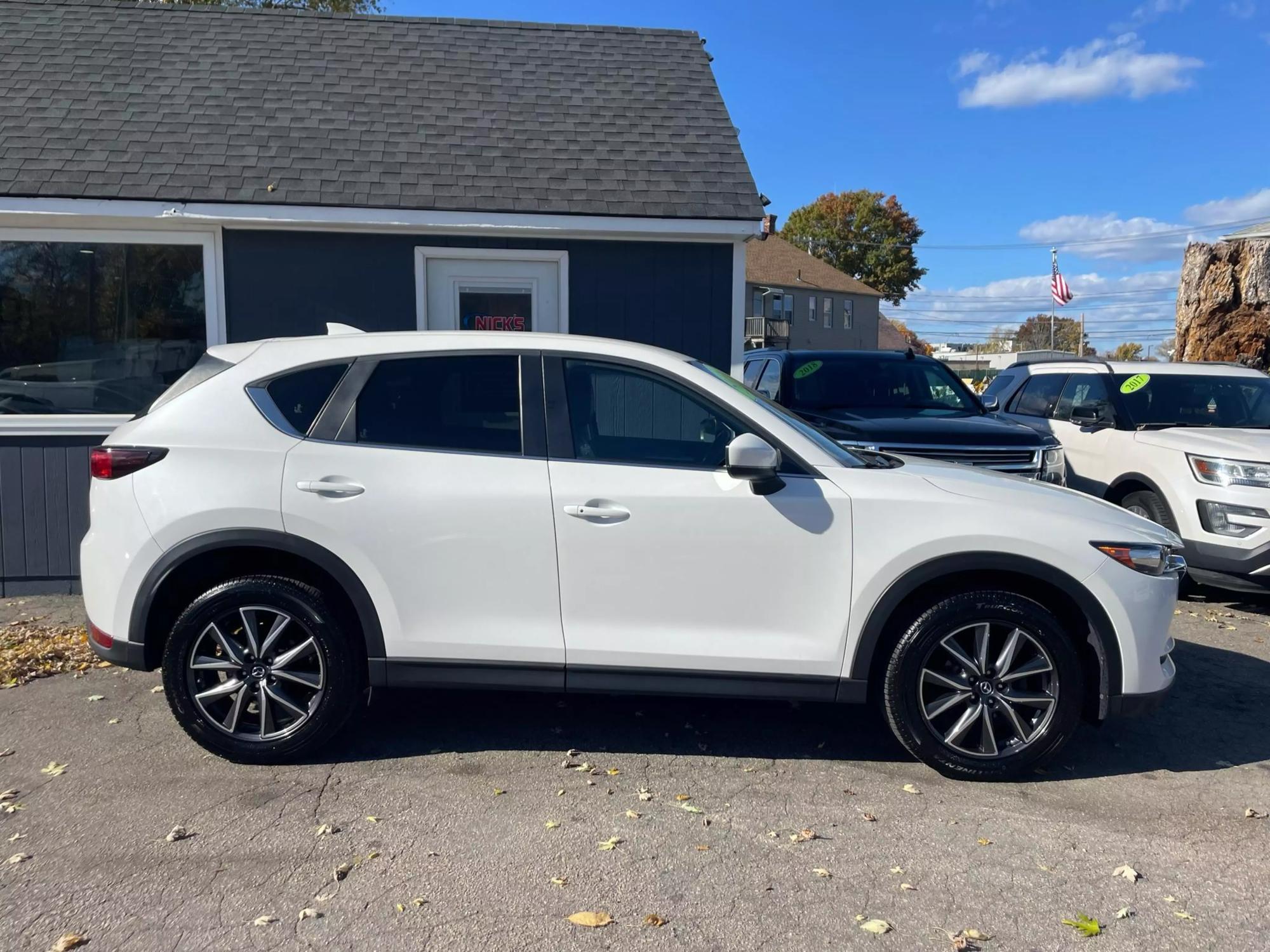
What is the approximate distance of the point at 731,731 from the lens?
4.67 meters

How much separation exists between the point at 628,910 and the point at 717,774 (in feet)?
3.63

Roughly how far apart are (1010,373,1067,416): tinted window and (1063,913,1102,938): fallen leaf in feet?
23.5

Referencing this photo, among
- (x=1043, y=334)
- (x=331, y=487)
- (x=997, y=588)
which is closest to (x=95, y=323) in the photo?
(x=331, y=487)

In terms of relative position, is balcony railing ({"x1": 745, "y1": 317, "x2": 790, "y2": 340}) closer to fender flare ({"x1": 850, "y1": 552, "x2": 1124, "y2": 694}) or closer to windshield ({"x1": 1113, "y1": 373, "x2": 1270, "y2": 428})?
windshield ({"x1": 1113, "y1": 373, "x2": 1270, "y2": 428})

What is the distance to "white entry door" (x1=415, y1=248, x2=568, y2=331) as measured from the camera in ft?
24.4

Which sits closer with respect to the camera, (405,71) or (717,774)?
(717,774)

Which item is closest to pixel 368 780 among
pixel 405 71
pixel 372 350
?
pixel 372 350

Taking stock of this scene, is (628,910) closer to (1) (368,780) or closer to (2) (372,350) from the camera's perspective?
(1) (368,780)

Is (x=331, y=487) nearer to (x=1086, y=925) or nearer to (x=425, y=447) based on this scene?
(x=425, y=447)

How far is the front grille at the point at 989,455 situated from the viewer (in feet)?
22.9

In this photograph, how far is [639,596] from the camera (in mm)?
4051

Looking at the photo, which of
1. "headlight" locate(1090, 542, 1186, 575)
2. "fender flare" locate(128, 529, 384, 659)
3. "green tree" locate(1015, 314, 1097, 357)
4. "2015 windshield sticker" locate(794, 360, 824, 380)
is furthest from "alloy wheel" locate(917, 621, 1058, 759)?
"green tree" locate(1015, 314, 1097, 357)

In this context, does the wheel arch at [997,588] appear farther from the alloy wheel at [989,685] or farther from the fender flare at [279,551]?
the fender flare at [279,551]

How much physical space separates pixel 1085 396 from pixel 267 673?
7717 mm
